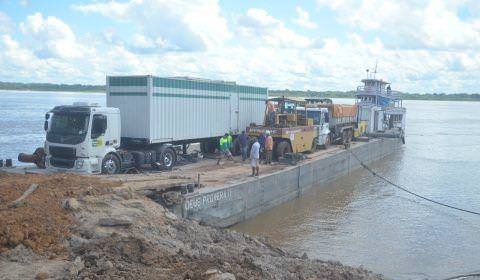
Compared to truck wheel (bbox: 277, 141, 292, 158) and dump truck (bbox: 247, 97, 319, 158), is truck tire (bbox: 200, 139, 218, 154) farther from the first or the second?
truck wheel (bbox: 277, 141, 292, 158)

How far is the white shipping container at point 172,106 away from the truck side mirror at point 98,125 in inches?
83.2

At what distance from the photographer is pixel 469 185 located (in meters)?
26.1

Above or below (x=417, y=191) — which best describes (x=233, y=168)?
above

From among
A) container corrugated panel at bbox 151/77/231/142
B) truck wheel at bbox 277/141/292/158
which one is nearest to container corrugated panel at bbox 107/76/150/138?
container corrugated panel at bbox 151/77/231/142

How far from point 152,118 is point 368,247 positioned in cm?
805

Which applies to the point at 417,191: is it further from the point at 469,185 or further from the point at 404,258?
the point at 404,258


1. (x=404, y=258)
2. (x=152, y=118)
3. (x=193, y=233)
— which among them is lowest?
(x=404, y=258)

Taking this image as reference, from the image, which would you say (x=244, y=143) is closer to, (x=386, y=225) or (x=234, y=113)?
(x=234, y=113)

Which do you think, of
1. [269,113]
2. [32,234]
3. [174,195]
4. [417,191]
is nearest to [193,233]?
[174,195]

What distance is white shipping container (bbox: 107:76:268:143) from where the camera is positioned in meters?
17.5

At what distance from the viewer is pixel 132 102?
1772cm

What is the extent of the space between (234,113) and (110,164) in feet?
26.7

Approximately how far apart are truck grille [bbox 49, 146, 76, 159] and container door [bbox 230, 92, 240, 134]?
29.0 ft

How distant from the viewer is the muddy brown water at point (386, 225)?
1380cm
